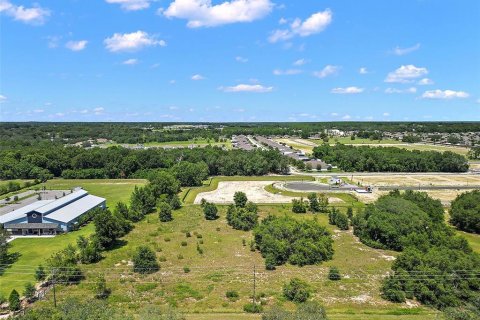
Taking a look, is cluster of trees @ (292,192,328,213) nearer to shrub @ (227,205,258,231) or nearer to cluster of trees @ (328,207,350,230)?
cluster of trees @ (328,207,350,230)

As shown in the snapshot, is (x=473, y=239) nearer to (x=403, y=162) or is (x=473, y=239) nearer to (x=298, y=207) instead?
(x=298, y=207)

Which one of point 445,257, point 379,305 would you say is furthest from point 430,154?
point 379,305

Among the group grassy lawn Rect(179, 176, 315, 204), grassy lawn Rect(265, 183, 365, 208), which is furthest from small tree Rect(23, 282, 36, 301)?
grassy lawn Rect(265, 183, 365, 208)

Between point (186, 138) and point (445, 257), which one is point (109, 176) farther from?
point (186, 138)

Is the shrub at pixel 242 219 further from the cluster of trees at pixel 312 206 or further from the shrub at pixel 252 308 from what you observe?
the shrub at pixel 252 308

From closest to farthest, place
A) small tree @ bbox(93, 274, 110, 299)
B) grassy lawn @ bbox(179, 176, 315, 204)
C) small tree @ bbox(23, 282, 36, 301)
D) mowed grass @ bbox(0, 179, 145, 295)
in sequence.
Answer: small tree @ bbox(23, 282, 36, 301), small tree @ bbox(93, 274, 110, 299), mowed grass @ bbox(0, 179, 145, 295), grassy lawn @ bbox(179, 176, 315, 204)

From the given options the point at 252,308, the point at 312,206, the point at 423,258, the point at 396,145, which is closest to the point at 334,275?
the point at 423,258
